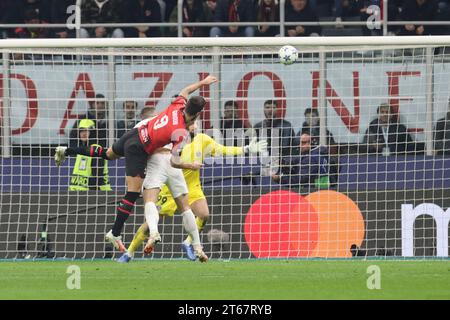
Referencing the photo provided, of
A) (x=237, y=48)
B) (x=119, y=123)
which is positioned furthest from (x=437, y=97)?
(x=119, y=123)

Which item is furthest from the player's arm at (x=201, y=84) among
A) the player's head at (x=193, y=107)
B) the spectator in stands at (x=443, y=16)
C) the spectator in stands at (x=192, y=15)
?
the spectator in stands at (x=443, y=16)

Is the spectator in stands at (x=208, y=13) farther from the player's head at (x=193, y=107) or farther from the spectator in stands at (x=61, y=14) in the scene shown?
the player's head at (x=193, y=107)

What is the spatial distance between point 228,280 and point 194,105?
2891 millimetres

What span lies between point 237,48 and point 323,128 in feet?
6.54

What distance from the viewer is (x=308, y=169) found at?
1936 cm

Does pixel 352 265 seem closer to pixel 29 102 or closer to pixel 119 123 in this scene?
pixel 119 123

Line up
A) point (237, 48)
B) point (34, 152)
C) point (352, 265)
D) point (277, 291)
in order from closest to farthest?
point (277, 291) < point (352, 265) < point (237, 48) < point (34, 152)

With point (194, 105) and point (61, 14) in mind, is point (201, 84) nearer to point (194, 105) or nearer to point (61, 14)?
point (194, 105)

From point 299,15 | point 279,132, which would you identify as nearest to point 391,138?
point 279,132

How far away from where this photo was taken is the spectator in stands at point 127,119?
19953 millimetres

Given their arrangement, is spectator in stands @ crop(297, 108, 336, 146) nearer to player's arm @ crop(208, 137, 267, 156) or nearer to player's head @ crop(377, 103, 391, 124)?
player's head @ crop(377, 103, 391, 124)

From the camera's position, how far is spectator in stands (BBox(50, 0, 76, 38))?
23.4m

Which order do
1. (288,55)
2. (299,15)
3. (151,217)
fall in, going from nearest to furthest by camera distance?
(151,217)
(288,55)
(299,15)

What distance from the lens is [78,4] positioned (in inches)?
907
